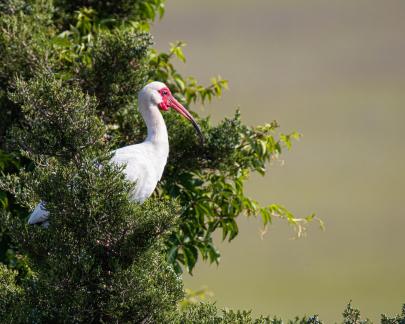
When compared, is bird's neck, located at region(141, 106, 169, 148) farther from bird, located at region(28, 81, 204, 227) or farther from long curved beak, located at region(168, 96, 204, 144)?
long curved beak, located at region(168, 96, 204, 144)

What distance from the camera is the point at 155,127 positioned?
11.7 m

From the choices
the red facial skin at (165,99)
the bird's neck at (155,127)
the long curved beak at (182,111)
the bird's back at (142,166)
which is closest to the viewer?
the bird's back at (142,166)

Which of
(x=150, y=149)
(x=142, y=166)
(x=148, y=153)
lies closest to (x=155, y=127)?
(x=150, y=149)

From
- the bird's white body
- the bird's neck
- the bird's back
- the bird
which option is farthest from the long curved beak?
the bird's back

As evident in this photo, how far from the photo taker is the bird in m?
11.0

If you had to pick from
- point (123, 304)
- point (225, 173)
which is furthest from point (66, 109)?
point (225, 173)

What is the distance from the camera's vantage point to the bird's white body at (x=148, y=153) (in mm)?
11000

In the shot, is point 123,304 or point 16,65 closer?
point 123,304

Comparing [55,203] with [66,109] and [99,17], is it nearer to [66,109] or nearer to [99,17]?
[66,109]

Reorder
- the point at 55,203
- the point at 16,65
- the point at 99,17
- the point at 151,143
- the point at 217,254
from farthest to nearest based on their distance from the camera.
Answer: the point at 99,17 → the point at 217,254 → the point at 16,65 → the point at 151,143 → the point at 55,203

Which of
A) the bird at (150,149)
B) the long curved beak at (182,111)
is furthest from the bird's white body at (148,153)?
the long curved beak at (182,111)

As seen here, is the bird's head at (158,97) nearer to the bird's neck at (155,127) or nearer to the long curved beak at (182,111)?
the long curved beak at (182,111)

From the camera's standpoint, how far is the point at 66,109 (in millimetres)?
9039

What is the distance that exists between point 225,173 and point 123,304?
5.24 metres
